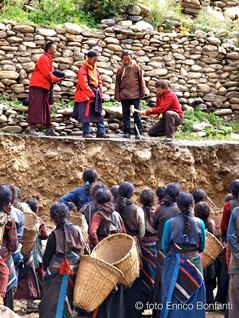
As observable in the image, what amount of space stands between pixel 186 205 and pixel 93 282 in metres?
1.21

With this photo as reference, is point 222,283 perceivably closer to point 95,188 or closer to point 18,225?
point 95,188

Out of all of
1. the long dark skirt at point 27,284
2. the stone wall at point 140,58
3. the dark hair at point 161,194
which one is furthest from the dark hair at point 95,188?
the stone wall at point 140,58

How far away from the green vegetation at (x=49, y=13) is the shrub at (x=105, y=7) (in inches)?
8.3

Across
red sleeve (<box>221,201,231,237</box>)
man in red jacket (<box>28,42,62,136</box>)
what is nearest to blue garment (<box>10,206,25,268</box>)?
red sleeve (<box>221,201,231,237</box>)

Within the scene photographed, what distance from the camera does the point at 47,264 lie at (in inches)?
294

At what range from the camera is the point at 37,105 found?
1242 centimetres

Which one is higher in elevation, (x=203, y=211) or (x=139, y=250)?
(x=203, y=211)

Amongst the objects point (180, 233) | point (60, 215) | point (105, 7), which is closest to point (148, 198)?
point (180, 233)

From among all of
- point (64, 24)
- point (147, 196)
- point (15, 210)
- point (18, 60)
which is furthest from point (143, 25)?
point (15, 210)

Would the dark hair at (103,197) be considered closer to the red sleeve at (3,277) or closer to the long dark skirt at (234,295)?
the red sleeve at (3,277)

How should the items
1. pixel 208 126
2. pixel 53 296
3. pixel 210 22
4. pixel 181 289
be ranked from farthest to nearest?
pixel 210 22 → pixel 208 126 → pixel 181 289 → pixel 53 296

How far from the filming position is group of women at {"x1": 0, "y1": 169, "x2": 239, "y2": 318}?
741 centimetres

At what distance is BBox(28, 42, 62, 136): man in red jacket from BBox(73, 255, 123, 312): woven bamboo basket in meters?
5.32

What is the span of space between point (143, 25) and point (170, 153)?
14.5ft
